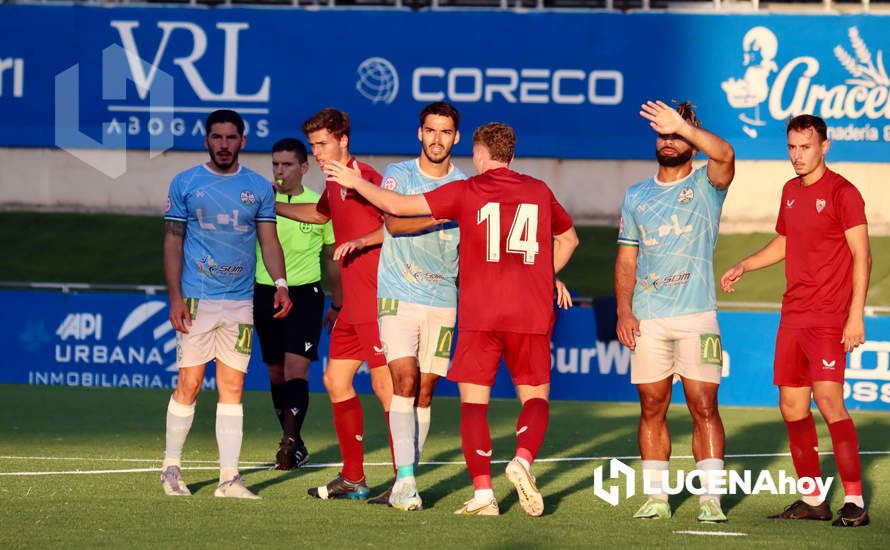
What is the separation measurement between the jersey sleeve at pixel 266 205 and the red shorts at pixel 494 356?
67.4 inches

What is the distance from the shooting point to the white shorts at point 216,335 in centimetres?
887

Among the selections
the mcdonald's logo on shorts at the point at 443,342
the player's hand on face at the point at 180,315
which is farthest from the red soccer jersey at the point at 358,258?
the player's hand on face at the point at 180,315

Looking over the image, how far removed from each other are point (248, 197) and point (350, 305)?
955 millimetres

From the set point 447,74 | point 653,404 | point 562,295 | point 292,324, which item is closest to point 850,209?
point 653,404

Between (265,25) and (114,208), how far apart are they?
18.7 feet

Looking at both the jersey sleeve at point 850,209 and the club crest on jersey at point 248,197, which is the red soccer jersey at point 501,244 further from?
the jersey sleeve at point 850,209

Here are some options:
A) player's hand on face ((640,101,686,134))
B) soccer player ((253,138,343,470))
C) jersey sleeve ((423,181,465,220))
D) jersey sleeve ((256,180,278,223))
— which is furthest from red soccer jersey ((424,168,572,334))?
soccer player ((253,138,343,470))

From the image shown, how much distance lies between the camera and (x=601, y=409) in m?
16.4

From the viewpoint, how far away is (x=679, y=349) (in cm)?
814

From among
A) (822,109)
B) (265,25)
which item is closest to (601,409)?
(822,109)

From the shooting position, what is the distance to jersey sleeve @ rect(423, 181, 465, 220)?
315 inches

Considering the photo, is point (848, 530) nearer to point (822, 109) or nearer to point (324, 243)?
point (324, 243)

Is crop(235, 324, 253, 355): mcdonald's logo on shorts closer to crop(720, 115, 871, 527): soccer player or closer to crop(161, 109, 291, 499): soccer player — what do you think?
crop(161, 109, 291, 499): soccer player

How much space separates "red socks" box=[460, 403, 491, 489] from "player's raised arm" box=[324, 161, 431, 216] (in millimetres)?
1141
